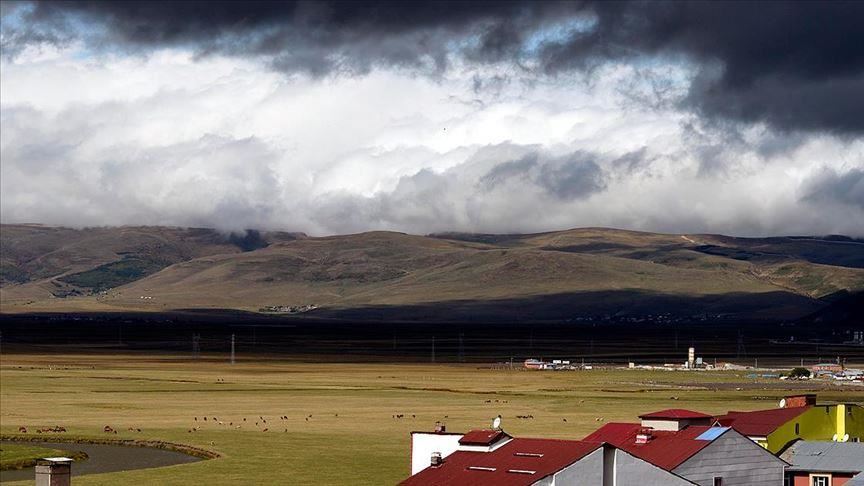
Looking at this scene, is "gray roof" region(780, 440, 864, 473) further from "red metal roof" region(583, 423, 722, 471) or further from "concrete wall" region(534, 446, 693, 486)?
"concrete wall" region(534, 446, 693, 486)

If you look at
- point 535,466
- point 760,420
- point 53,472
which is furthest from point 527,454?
point 760,420

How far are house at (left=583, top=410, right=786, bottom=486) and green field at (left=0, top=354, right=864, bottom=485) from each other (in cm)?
2331

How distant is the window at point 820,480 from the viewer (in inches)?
2050

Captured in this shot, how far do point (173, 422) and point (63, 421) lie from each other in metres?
8.95

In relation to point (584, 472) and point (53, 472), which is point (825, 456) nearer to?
point (584, 472)

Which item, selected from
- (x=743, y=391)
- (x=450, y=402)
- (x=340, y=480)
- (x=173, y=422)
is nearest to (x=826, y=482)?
(x=340, y=480)

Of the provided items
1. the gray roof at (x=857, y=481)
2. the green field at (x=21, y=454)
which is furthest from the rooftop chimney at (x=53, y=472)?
the green field at (x=21, y=454)

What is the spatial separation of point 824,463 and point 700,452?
7.71m

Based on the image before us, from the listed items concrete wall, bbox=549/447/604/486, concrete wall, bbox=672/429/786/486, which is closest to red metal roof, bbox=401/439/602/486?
concrete wall, bbox=549/447/604/486

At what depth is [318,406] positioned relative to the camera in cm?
12938

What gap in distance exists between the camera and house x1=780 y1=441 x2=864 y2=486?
51.4 m

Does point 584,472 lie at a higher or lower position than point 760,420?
lower

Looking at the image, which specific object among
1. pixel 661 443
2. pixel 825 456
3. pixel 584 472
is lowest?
pixel 825 456

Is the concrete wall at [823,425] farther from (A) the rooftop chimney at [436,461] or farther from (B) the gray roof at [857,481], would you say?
(A) the rooftop chimney at [436,461]
